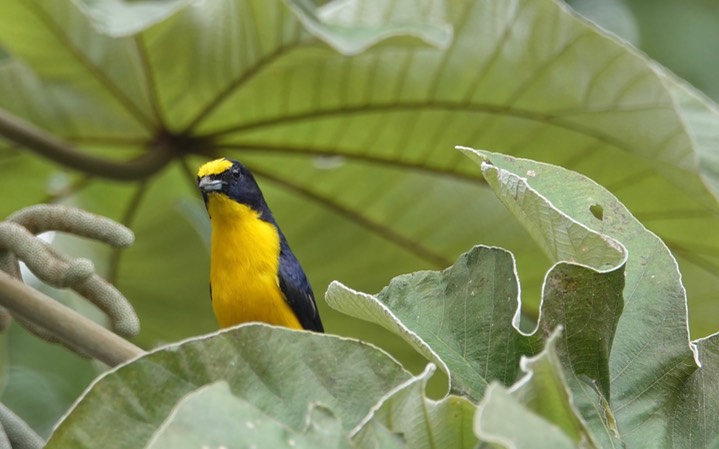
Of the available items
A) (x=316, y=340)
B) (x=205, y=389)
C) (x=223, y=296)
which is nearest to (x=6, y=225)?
(x=316, y=340)

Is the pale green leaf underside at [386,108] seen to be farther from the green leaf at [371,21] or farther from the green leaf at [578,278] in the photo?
the green leaf at [578,278]

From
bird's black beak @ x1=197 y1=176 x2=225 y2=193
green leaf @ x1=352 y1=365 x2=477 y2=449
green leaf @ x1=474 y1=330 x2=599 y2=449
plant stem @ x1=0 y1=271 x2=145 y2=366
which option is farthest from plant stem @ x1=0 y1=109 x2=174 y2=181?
green leaf @ x1=474 y1=330 x2=599 y2=449

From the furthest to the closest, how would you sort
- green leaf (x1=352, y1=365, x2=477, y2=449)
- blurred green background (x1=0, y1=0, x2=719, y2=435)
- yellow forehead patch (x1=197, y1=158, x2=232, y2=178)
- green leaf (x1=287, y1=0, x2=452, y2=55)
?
blurred green background (x1=0, y1=0, x2=719, y2=435) → yellow forehead patch (x1=197, y1=158, x2=232, y2=178) → green leaf (x1=287, y1=0, x2=452, y2=55) → green leaf (x1=352, y1=365, x2=477, y2=449)

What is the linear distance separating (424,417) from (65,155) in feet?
4.73

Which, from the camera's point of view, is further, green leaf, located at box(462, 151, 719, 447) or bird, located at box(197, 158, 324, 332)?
bird, located at box(197, 158, 324, 332)

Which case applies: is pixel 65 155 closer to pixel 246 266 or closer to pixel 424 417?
pixel 246 266

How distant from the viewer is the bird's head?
2.63m

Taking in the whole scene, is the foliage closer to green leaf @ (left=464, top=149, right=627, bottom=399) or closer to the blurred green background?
green leaf @ (left=464, top=149, right=627, bottom=399)

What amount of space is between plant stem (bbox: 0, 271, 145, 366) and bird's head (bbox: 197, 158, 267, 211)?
1318mm

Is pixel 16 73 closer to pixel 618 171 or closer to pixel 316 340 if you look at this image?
pixel 618 171

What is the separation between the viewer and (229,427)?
0.97m

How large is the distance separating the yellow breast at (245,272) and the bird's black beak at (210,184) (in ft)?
0.32

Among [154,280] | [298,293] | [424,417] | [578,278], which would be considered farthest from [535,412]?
[154,280]

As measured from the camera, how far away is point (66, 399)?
2.98 metres
